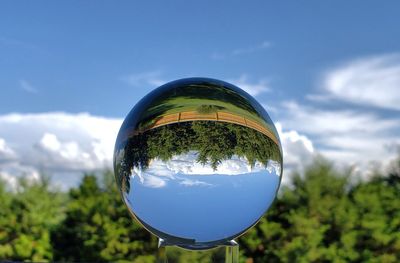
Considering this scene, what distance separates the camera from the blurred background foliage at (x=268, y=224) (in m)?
11.8

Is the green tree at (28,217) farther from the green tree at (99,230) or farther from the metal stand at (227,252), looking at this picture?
the metal stand at (227,252)

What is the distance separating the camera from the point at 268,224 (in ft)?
40.2

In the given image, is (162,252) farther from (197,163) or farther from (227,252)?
(197,163)

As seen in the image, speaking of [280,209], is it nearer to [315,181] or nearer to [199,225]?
[315,181]

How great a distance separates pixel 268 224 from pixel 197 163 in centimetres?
921

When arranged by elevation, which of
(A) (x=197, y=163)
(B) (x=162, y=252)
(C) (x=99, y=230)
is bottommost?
(B) (x=162, y=252)

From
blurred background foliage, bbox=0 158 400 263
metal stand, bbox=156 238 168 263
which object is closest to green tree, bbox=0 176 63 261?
blurred background foliage, bbox=0 158 400 263

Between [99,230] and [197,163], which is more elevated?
[197,163]

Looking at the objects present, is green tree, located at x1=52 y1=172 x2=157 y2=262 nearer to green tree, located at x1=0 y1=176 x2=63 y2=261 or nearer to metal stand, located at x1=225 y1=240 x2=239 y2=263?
green tree, located at x1=0 y1=176 x2=63 y2=261

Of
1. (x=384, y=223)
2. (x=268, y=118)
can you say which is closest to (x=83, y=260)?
(x=384, y=223)

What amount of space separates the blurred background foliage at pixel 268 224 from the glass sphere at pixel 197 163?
28.0ft

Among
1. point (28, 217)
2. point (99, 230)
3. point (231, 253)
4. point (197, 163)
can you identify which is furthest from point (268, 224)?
point (197, 163)

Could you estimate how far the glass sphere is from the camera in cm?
334

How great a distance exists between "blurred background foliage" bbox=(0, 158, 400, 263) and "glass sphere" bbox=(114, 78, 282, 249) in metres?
8.55
